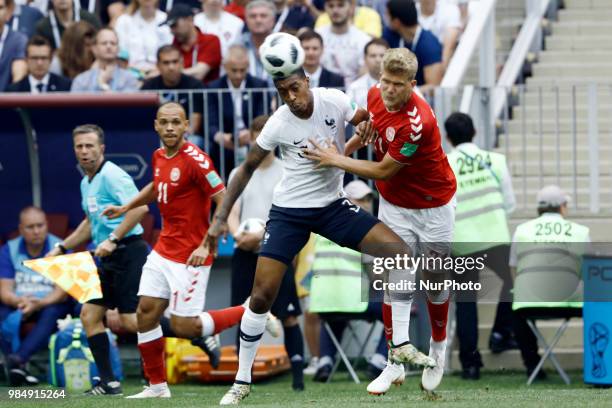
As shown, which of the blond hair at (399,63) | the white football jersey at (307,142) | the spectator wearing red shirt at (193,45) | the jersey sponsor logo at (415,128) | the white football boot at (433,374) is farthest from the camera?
the spectator wearing red shirt at (193,45)

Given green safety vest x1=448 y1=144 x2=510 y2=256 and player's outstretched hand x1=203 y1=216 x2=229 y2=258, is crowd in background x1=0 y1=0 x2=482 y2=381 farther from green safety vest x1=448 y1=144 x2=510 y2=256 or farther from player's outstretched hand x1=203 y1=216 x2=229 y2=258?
player's outstretched hand x1=203 y1=216 x2=229 y2=258

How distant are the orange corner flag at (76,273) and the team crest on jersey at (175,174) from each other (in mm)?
1014

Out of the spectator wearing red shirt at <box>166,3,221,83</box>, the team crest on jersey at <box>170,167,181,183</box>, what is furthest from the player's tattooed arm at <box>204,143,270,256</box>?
the spectator wearing red shirt at <box>166,3,221,83</box>

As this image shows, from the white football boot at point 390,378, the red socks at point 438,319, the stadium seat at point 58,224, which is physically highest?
the stadium seat at point 58,224

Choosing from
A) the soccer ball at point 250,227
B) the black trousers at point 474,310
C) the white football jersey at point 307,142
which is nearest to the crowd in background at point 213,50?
the black trousers at point 474,310

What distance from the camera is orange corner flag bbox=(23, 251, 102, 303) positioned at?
40.3 feet

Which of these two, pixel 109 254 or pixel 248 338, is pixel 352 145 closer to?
pixel 248 338

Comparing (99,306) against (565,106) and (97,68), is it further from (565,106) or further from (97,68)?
(565,106)

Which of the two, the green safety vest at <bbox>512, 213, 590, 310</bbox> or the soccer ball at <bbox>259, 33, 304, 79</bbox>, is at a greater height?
the soccer ball at <bbox>259, 33, 304, 79</bbox>

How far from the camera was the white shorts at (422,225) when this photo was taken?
11.0m

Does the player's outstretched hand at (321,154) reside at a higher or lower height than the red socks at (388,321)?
higher

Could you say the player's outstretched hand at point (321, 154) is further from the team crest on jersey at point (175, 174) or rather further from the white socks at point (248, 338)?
the team crest on jersey at point (175, 174)

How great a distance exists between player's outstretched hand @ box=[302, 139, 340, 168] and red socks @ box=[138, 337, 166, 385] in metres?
2.51

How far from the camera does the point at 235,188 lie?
428 inches
